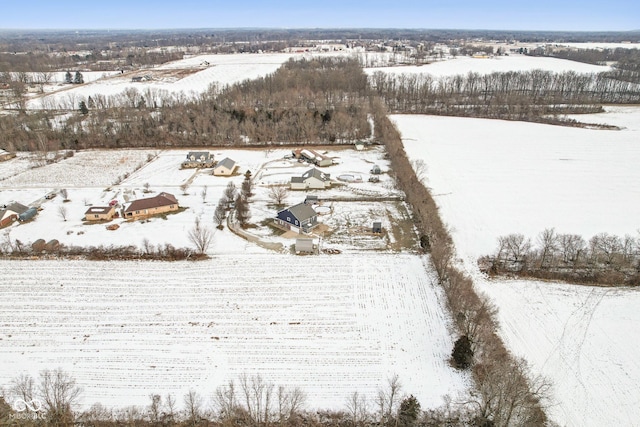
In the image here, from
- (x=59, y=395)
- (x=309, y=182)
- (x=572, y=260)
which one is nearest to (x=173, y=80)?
(x=309, y=182)

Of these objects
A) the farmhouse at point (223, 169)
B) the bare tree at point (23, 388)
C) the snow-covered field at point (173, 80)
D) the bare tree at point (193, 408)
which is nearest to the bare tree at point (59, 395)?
the bare tree at point (23, 388)

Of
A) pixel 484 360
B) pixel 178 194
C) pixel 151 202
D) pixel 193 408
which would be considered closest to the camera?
pixel 193 408

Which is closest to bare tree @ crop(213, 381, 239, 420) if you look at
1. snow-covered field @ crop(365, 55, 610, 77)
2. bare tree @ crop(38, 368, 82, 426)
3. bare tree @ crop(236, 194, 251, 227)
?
bare tree @ crop(38, 368, 82, 426)

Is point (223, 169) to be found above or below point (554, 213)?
above

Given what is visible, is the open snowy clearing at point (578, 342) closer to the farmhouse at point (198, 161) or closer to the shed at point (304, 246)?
the shed at point (304, 246)

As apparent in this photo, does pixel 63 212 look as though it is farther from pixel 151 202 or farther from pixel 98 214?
pixel 151 202

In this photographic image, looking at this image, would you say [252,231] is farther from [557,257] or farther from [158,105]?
[158,105]
